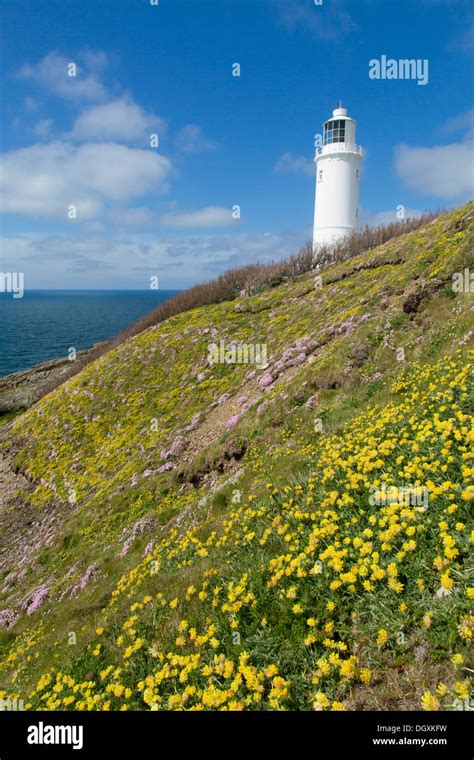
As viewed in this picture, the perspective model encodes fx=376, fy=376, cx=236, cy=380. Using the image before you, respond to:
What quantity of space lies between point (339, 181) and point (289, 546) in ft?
139

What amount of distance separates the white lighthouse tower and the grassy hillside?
2438 centimetres

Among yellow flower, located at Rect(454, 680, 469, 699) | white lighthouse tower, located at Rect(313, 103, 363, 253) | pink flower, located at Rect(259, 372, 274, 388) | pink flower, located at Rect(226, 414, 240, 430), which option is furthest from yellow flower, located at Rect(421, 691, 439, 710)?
white lighthouse tower, located at Rect(313, 103, 363, 253)

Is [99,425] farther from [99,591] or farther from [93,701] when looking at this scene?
[93,701]

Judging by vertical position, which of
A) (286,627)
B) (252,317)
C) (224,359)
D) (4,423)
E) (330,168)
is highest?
(330,168)

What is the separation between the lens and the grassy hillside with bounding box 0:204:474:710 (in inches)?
162

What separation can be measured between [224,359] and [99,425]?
9355 mm

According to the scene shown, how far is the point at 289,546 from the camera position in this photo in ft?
18.9

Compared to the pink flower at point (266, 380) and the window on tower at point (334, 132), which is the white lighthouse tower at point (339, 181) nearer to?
the window on tower at point (334, 132)

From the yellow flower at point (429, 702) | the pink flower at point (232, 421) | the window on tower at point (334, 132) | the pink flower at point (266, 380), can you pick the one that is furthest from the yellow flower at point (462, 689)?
the window on tower at point (334, 132)

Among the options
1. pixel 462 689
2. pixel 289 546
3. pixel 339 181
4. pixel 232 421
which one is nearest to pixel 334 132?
pixel 339 181

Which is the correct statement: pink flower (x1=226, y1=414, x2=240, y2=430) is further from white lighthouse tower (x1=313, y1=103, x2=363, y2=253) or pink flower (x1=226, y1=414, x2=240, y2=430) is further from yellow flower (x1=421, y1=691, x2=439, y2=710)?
white lighthouse tower (x1=313, y1=103, x2=363, y2=253)
